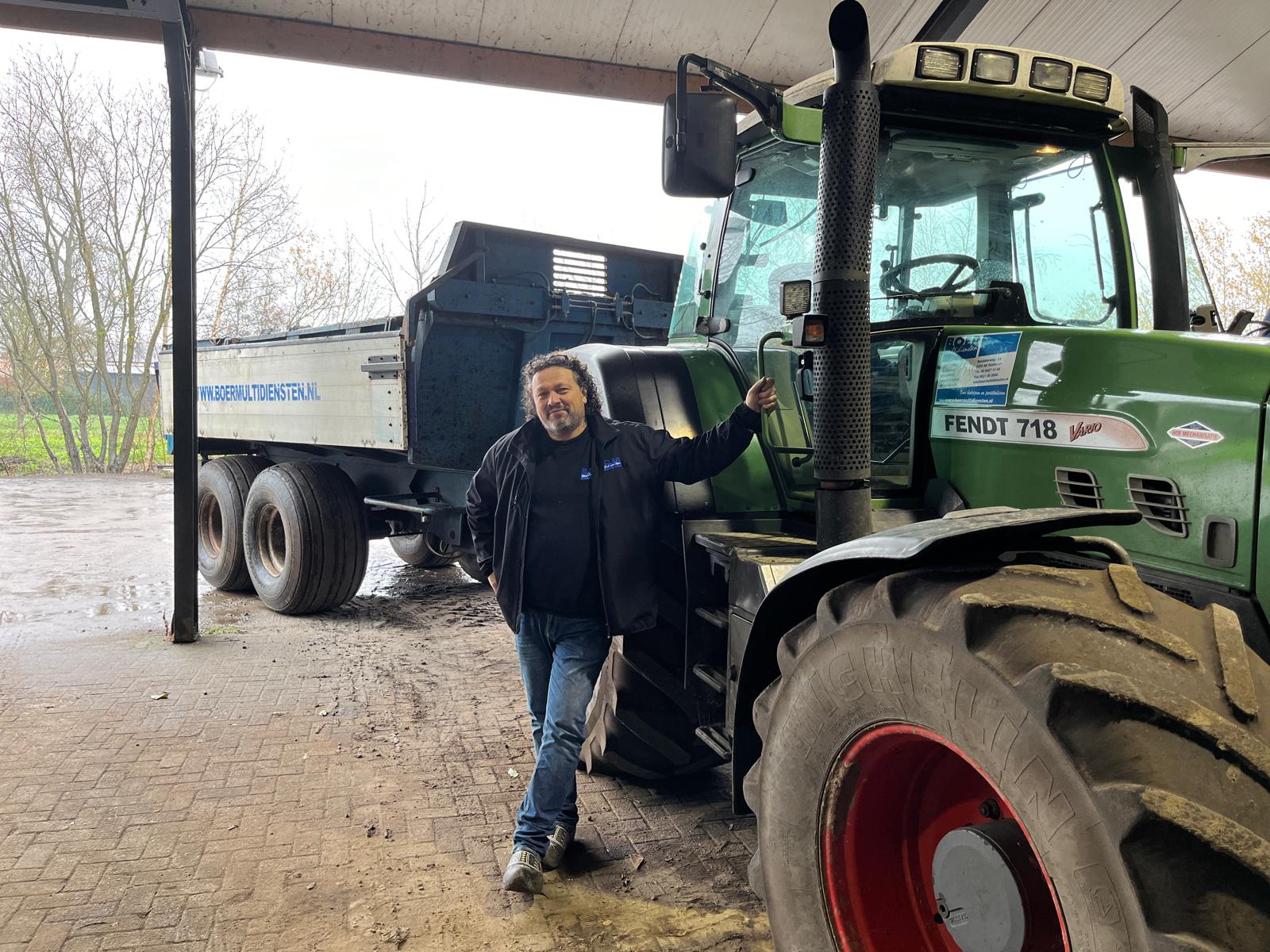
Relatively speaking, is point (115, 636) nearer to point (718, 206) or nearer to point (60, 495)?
point (718, 206)

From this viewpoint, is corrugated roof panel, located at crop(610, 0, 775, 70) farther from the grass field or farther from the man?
the grass field

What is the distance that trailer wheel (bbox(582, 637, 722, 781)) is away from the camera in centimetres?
366

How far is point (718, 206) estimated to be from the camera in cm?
387

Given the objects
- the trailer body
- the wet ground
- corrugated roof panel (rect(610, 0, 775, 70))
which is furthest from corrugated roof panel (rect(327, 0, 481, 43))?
the wet ground

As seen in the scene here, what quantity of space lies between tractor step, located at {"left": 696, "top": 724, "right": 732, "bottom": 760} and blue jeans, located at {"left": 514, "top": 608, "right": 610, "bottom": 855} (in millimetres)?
455

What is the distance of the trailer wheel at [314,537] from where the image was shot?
23.0 feet

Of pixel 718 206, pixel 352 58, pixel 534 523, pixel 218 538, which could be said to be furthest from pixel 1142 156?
pixel 218 538

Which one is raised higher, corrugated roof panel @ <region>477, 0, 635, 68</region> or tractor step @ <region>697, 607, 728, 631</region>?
corrugated roof panel @ <region>477, 0, 635, 68</region>

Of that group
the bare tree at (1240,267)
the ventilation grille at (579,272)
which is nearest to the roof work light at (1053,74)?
the ventilation grille at (579,272)

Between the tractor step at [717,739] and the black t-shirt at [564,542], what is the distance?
21.1 inches

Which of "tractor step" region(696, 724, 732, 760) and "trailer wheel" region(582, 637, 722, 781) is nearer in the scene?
"tractor step" region(696, 724, 732, 760)

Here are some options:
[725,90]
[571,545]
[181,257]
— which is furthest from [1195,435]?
[181,257]

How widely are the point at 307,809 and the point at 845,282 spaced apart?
291 centimetres

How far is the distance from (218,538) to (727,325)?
6.40 m
